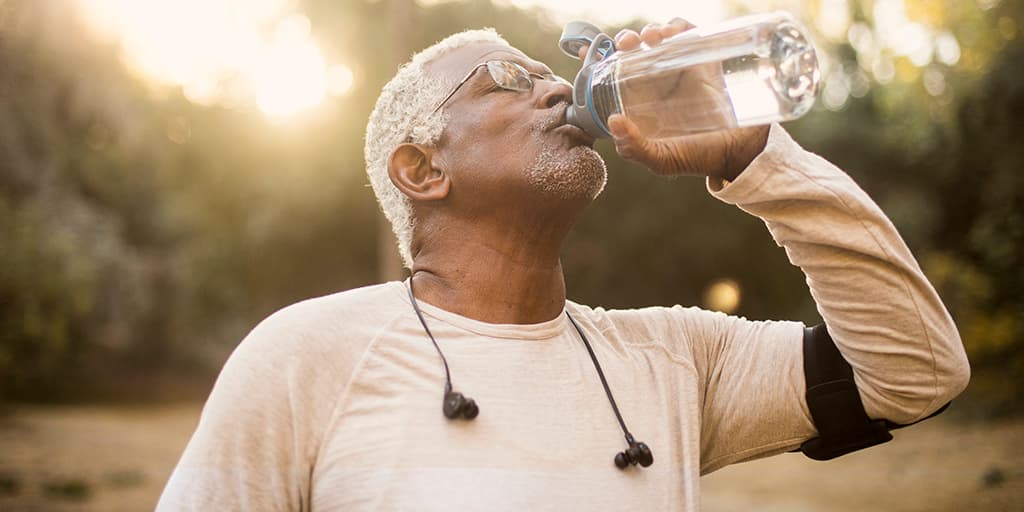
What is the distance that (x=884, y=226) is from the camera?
197 centimetres

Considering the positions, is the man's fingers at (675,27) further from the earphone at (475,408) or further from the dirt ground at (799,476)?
the dirt ground at (799,476)

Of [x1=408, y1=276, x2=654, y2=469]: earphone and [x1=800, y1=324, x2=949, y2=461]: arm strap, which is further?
[x1=800, y1=324, x2=949, y2=461]: arm strap

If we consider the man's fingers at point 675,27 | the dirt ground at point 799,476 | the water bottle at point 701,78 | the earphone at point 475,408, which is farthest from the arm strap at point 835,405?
the dirt ground at point 799,476

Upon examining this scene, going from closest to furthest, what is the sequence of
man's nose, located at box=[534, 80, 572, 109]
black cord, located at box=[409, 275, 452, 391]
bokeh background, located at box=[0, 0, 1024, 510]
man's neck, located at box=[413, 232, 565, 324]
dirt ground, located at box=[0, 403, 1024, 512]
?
black cord, located at box=[409, 275, 452, 391]
man's neck, located at box=[413, 232, 565, 324]
man's nose, located at box=[534, 80, 572, 109]
dirt ground, located at box=[0, 403, 1024, 512]
bokeh background, located at box=[0, 0, 1024, 510]

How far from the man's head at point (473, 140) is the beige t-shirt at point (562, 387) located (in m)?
0.30

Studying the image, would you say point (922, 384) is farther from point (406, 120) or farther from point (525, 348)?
point (406, 120)

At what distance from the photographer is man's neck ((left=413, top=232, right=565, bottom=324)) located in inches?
82.4

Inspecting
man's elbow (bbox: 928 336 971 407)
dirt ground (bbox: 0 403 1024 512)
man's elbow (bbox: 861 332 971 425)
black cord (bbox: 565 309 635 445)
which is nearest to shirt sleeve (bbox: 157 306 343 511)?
black cord (bbox: 565 309 635 445)

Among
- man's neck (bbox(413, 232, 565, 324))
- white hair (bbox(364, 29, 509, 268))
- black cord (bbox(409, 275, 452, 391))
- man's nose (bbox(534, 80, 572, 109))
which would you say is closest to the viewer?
black cord (bbox(409, 275, 452, 391))

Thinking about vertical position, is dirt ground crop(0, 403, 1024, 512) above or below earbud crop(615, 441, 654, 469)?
below

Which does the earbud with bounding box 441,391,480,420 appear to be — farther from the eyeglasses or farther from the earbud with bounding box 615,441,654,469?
the eyeglasses

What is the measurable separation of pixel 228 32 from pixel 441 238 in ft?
39.0

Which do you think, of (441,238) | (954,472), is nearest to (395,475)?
(441,238)

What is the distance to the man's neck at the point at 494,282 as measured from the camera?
6.86 ft
